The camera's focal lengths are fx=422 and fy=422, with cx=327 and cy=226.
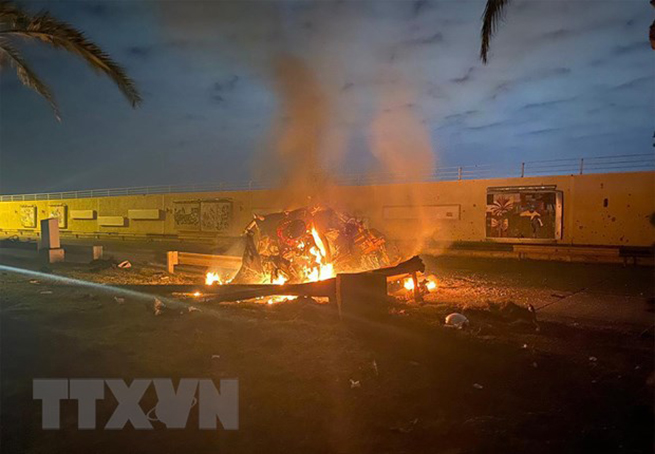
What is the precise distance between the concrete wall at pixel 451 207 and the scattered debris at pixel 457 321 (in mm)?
10445

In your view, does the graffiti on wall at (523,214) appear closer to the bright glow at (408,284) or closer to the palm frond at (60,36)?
the bright glow at (408,284)

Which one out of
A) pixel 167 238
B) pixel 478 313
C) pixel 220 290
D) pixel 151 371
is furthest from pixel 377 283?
pixel 167 238

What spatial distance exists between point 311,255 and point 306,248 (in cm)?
21

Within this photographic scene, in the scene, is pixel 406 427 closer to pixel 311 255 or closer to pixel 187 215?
pixel 311 255

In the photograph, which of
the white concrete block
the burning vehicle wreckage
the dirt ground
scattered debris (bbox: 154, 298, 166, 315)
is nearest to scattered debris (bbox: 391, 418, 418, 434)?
the dirt ground

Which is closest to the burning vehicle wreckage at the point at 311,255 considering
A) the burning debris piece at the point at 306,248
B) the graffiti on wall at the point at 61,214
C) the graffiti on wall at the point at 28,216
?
the burning debris piece at the point at 306,248

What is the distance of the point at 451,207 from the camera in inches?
703

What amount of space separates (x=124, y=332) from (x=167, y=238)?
2194 cm

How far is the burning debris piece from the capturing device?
10328mm

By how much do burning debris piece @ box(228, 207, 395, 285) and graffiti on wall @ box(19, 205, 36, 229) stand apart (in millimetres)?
33817

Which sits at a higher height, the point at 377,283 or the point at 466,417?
the point at 377,283

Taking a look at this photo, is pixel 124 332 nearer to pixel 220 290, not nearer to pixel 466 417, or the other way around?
pixel 220 290

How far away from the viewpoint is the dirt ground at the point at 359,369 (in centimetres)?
360

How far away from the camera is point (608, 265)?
45.4 feet
